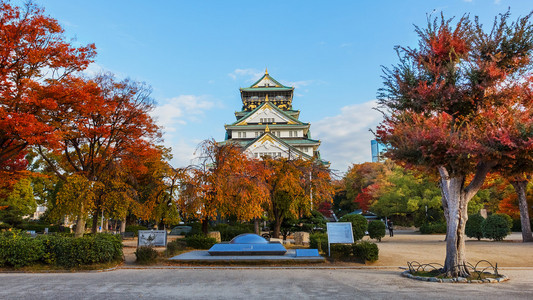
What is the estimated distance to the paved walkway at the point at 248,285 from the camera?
7816mm

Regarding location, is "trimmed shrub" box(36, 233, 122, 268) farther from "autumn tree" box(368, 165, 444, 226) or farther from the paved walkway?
"autumn tree" box(368, 165, 444, 226)

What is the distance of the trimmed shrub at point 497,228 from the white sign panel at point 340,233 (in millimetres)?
13199

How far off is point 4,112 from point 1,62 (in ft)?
7.74

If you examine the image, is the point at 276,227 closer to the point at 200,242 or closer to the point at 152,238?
the point at 200,242

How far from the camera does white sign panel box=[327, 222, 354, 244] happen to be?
1336cm

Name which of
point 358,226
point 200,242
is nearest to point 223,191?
point 200,242

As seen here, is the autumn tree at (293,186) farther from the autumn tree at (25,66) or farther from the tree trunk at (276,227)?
the autumn tree at (25,66)

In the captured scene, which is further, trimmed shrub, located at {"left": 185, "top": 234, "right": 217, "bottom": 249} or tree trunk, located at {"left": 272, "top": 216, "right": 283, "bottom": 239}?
tree trunk, located at {"left": 272, "top": 216, "right": 283, "bottom": 239}

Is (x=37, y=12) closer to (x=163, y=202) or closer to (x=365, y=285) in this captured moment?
(x=163, y=202)

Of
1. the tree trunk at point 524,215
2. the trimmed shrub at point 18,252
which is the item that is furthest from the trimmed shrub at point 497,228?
the trimmed shrub at point 18,252

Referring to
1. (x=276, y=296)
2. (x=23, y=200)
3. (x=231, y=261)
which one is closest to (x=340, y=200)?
(x=23, y=200)

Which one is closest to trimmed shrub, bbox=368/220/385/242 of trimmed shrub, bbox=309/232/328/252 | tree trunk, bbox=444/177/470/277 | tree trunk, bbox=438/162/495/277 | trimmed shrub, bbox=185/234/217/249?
trimmed shrub, bbox=309/232/328/252

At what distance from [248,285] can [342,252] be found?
542 centimetres

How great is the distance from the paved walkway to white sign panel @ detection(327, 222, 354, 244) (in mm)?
1662
